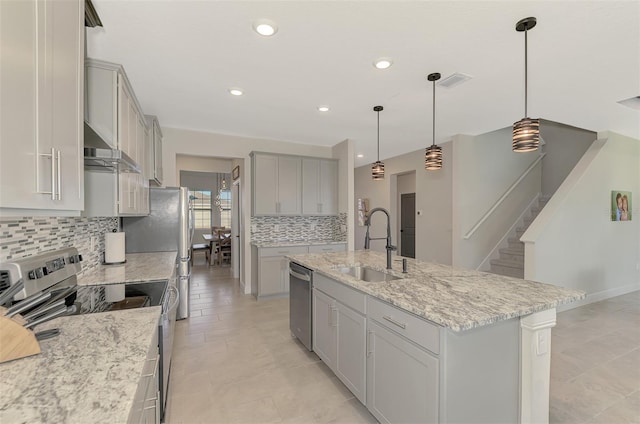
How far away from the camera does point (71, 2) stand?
1.27m

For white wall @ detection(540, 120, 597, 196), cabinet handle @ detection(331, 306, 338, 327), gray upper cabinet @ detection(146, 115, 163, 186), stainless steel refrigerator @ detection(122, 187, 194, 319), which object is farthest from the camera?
white wall @ detection(540, 120, 597, 196)

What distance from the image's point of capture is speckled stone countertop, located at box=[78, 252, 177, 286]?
2145 millimetres

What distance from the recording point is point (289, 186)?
4.96 metres

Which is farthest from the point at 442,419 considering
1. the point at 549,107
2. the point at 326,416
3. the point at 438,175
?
the point at 438,175

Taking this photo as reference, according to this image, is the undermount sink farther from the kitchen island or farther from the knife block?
the knife block

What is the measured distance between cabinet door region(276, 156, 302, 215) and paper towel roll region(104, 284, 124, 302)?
2998 millimetres

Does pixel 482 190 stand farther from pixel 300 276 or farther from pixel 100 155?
pixel 100 155

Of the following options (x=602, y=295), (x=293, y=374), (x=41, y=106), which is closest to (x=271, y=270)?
(x=293, y=374)

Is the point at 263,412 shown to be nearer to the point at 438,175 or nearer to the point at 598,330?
the point at 598,330

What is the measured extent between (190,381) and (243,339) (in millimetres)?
808

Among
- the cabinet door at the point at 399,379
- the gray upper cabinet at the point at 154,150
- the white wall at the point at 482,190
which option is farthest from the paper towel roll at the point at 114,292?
the white wall at the point at 482,190

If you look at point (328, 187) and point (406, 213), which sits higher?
point (328, 187)

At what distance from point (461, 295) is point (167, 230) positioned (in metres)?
3.43

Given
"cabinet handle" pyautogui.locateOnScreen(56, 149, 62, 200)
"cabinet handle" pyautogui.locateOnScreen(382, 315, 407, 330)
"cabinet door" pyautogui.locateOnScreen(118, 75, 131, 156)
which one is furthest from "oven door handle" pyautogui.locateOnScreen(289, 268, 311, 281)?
"cabinet handle" pyautogui.locateOnScreen(56, 149, 62, 200)
